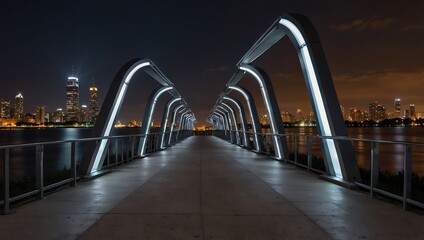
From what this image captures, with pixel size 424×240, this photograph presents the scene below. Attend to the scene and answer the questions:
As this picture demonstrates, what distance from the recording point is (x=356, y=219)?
5348 millimetres

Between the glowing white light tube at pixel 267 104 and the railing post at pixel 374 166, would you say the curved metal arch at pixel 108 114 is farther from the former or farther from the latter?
the railing post at pixel 374 166

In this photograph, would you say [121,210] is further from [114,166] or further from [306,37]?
[114,166]

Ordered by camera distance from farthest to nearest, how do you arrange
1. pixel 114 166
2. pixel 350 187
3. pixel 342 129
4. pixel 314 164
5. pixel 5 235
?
pixel 314 164, pixel 114 166, pixel 342 129, pixel 350 187, pixel 5 235

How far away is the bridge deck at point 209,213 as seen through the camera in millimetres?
4602

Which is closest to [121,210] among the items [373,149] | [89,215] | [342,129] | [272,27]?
[89,215]

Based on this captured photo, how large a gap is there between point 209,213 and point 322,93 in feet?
14.5

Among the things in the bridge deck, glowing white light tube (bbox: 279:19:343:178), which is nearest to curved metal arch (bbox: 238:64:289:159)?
glowing white light tube (bbox: 279:19:343:178)

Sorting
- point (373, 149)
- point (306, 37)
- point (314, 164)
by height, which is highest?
point (306, 37)

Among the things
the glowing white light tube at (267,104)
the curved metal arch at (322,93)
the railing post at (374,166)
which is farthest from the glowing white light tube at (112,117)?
the railing post at (374,166)

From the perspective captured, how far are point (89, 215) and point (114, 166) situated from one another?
678 centimetres

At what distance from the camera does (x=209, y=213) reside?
562 cm

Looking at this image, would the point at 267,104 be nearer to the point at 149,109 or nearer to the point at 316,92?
the point at 316,92

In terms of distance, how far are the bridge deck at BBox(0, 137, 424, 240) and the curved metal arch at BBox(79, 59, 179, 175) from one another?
4.43 ft

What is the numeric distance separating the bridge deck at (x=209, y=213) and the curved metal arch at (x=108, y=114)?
135 cm
